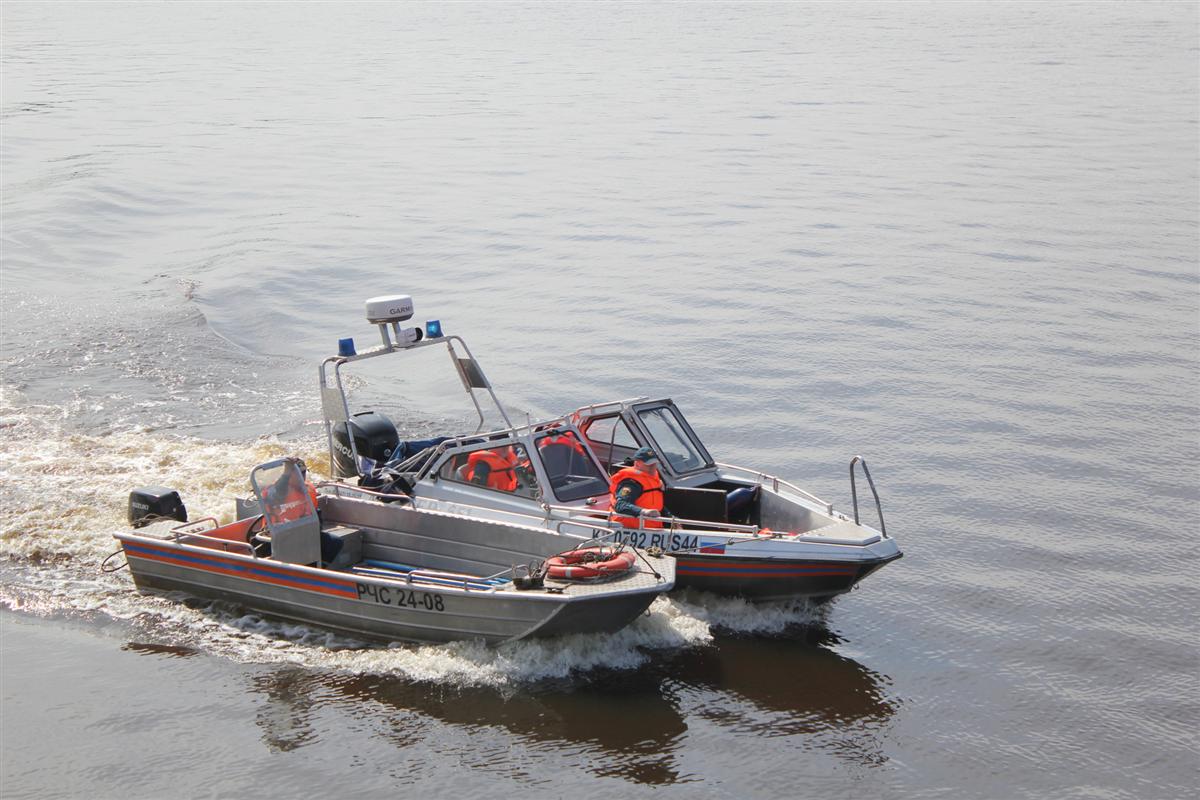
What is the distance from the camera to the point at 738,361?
20.1 meters

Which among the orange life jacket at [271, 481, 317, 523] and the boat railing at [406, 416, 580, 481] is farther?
the boat railing at [406, 416, 580, 481]

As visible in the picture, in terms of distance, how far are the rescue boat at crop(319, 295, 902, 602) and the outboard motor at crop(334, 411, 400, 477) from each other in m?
0.01

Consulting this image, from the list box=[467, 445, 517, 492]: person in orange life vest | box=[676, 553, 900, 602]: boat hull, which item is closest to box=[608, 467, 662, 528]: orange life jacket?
box=[676, 553, 900, 602]: boat hull

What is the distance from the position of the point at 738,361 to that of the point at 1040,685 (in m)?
9.57

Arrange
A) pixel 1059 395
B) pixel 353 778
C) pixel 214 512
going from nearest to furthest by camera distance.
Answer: pixel 353 778 < pixel 214 512 < pixel 1059 395

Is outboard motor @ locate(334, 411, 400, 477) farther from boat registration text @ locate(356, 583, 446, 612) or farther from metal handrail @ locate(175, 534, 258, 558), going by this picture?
boat registration text @ locate(356, 583, 446, 612)

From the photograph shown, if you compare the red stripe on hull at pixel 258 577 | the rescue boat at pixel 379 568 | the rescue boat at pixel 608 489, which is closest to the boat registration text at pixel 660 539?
the rescue boat at pixel 608 489

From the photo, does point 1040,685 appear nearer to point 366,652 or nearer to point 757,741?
point 757,741

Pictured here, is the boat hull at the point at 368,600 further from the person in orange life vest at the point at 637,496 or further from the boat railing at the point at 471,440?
the boat railing at the point at 471,440

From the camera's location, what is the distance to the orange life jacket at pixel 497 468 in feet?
40.5

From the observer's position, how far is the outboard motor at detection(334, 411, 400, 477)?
45.1ft

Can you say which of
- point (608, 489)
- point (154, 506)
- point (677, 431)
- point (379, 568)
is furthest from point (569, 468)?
point (154, 506)

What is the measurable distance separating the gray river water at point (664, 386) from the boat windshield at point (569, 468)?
60.3 inches

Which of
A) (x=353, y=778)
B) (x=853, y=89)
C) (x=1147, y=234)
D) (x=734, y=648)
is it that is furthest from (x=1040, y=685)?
(x=853, y=89)
